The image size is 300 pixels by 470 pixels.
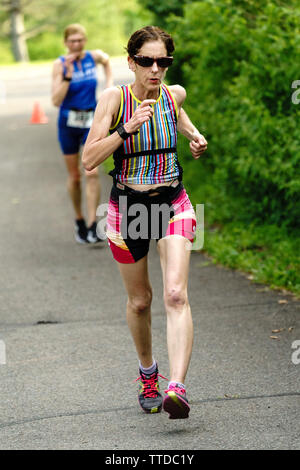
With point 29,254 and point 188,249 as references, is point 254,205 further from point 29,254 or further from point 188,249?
point 188,249

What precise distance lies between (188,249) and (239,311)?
2341 mm

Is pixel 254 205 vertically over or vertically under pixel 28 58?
over

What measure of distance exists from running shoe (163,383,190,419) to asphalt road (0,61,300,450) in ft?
0.51

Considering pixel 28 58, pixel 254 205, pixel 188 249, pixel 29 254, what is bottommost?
pixel 28 58

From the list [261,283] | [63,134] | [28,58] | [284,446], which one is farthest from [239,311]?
[28,58]

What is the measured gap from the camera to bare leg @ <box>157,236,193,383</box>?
180 inches

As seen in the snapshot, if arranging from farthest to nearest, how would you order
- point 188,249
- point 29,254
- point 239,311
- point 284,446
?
point 29,254
point 239,311
point 188,249
point 284,446

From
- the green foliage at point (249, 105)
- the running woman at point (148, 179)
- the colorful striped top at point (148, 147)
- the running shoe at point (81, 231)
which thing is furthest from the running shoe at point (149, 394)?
the running shoe at point (81, 231)

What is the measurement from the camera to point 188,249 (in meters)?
4.81

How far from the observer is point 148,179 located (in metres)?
4.82

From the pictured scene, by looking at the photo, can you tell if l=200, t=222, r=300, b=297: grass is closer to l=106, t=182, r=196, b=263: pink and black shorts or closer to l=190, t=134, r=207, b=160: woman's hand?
l=190, t=134, r=207, b=160: woman's hand

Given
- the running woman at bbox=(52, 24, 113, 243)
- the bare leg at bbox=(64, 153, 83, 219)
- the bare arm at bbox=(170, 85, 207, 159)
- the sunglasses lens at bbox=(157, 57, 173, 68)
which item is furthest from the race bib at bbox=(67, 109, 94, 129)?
the sunglasses lens at bbox=(157, 57, 173, 68)

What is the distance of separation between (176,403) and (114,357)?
5.74 feet
